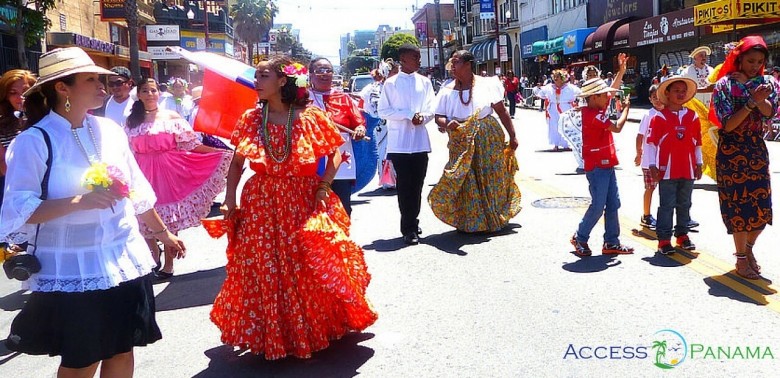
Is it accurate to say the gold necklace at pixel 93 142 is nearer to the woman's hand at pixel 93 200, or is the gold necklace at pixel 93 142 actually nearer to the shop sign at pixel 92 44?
the woman's hand at pixel 93 200

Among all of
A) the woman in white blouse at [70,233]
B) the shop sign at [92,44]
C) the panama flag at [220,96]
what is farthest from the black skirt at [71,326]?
the shop sign at [92,44]

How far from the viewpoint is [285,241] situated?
4.34 metres

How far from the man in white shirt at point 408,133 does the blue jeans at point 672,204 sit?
2.32m

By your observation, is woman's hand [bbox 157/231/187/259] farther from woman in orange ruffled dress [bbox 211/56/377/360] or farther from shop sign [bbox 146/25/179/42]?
shop sign [bbox 146/25/179/42]

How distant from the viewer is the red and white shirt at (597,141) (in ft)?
21.4

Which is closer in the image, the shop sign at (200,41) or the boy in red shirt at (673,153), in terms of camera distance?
the boy in red shirt at (673,153)

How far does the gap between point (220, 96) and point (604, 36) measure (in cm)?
3302

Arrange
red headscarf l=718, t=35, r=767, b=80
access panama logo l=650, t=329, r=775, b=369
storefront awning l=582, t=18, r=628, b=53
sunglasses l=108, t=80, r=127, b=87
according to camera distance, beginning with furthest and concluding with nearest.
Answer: storefront awning l=582, t=18, r=628, b=53 → sunglasses l=108, t=80, r=127, b=87 → red headscarf l=718, t=35, r=767, b=80 → access panama logo l=650, t=329, r=775, b=369

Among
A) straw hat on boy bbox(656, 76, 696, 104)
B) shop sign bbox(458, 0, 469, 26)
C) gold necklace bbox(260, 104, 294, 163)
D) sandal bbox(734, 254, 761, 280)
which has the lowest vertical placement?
sandal bbox(734, 254, 761, 280)

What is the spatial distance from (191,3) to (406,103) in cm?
5351

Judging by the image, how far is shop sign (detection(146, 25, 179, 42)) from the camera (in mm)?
40312

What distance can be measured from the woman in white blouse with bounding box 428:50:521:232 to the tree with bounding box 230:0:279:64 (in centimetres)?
6872

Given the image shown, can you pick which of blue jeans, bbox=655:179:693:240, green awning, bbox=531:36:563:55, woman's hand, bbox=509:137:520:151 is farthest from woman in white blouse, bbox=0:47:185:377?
green awning, bbox=531:36:563:55

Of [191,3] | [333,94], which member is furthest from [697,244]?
[191,3]
